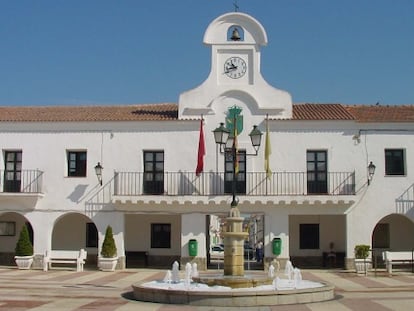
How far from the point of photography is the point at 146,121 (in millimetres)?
26469

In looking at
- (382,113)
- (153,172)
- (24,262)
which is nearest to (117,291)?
(153,172)

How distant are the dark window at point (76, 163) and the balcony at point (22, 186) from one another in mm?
1301

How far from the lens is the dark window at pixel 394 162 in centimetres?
2625

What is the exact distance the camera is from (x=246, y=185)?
2591 centimetres

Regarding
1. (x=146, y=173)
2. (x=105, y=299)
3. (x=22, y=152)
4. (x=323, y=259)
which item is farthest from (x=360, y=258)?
(x=22, y=152)

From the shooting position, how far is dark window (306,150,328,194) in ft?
85.2

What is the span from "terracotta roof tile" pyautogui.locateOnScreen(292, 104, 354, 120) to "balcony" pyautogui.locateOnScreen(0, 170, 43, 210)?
37.7 feet

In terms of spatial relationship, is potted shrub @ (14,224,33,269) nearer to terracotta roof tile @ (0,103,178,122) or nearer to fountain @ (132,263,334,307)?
terracotta roof tile @ (0,103,178,122)

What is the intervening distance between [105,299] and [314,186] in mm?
12839

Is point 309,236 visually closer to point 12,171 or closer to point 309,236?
point 309,236

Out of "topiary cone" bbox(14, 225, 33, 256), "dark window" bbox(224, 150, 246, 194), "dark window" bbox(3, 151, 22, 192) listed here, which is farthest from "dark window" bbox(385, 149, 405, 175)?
"dark window" bbox(3, 151, 22, 192)

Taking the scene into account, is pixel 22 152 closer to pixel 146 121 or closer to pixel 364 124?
pixel 146 121

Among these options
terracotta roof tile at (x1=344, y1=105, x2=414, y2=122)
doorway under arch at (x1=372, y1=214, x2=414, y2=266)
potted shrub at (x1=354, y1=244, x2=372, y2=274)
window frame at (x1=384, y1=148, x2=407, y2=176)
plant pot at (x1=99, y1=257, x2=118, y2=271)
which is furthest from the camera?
doorway under arch at (x1=372, y1=214, x2=414, y2=266)

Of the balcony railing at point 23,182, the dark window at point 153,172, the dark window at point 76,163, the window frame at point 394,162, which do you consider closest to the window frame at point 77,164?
the dark window at point 76,163
